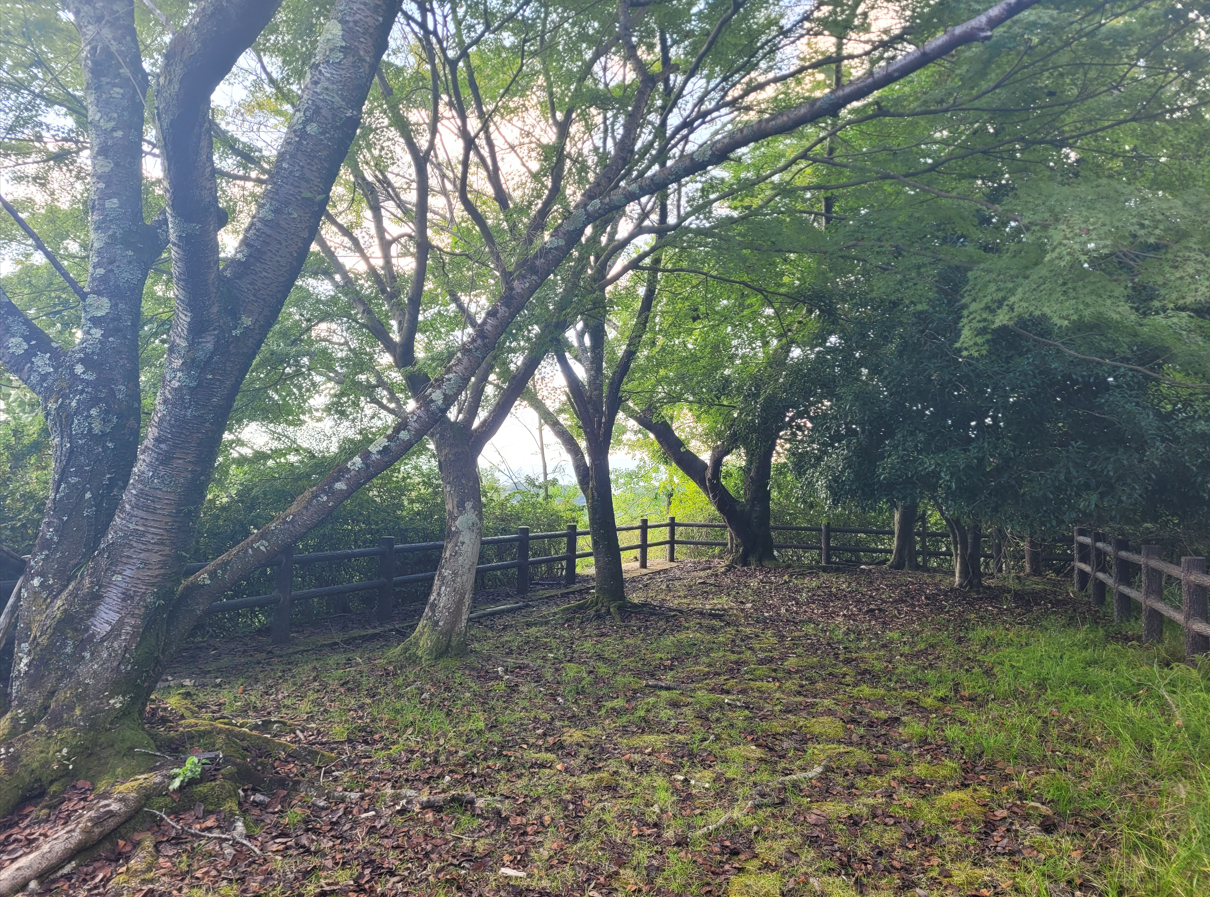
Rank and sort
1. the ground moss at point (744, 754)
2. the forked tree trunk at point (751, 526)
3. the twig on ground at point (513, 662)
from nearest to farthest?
the ground moss at point (744, 754)
the twig on ground at point (513, 662)
the forked tree trunk at point (751, 526)

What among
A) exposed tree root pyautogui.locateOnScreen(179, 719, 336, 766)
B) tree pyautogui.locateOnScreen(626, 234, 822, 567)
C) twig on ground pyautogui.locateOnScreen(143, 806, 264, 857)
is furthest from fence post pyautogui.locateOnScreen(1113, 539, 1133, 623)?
twig on ground pyautogui.locateOnScreen(143, 806, 264, 857)

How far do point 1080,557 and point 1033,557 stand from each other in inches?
87.7

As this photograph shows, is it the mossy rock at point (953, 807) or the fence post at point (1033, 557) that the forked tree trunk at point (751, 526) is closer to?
the fence post at point (1033, 557)

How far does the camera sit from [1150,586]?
7316 millimetres

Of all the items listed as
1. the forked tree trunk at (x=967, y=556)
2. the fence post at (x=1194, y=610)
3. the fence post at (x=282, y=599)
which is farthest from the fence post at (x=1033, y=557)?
the fence post at (x=282, y=599)

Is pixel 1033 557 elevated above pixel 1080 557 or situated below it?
below

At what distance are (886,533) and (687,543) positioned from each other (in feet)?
14.9

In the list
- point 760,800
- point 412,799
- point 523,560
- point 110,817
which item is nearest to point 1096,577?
point 760,800

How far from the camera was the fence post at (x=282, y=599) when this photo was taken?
26.4 ft

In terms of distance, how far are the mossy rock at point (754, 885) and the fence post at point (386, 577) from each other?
267 inches

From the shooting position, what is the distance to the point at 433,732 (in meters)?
5.43

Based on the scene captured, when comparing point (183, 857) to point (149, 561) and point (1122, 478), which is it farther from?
point (1122, 478)

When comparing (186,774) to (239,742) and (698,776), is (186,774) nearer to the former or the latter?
(239,742)

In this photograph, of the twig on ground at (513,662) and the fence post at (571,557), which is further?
the fence post at (571,557)
